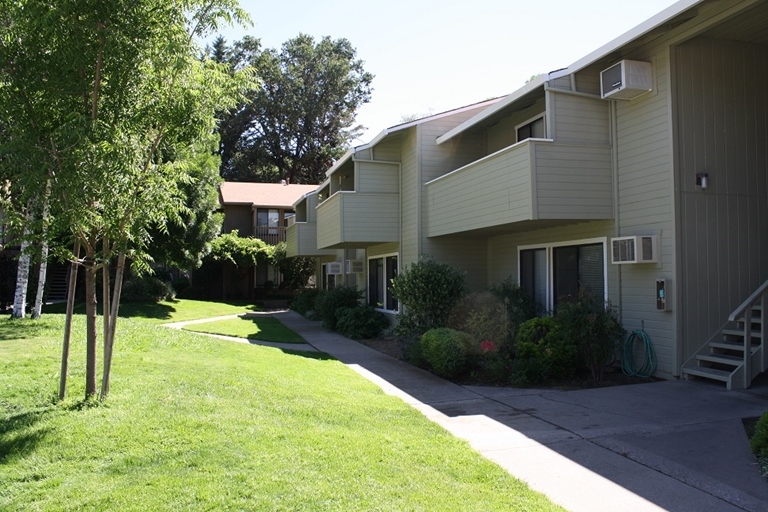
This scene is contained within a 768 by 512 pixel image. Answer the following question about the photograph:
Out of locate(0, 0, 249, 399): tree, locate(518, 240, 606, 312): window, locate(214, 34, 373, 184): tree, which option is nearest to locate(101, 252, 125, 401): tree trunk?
locate(0, 0, 249, 399): tree

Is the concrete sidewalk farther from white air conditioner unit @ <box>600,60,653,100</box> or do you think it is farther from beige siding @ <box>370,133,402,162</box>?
beige siding @ <box>370,133,402,162</box>

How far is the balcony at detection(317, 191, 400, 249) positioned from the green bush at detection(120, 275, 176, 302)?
40.4 ft

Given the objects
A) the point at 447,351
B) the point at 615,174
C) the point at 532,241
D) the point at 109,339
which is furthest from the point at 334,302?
the point at 109,339

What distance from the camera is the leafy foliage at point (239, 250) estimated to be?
102ft

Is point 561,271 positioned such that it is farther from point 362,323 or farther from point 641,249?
point 362,323

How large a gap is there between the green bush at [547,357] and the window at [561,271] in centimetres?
98

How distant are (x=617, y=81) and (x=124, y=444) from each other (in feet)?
29.1

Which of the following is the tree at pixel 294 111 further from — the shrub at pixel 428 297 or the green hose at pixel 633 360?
the green hose at pixel 633 360

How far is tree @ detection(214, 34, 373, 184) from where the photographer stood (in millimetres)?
48625

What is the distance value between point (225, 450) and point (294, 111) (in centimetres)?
4583

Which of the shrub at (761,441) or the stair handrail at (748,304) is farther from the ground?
the stair handrail at (748,304)

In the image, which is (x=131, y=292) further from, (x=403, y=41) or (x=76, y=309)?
(x=403, y=41)

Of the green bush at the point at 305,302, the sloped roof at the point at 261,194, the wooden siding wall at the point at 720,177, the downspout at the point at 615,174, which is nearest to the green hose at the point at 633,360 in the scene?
the downspout at the point at 615,174

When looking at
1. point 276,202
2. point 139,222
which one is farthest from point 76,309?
point 139,222
